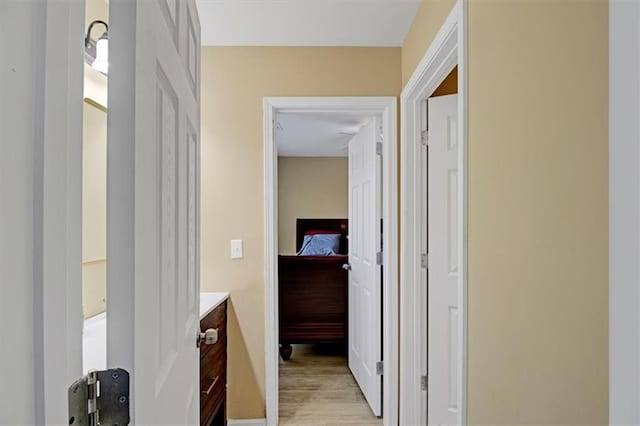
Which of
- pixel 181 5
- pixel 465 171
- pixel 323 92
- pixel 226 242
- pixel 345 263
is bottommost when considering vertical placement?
pixel 345 263

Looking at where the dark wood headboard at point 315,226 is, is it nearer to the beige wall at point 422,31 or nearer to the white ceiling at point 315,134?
the white ceiling at point 315,134

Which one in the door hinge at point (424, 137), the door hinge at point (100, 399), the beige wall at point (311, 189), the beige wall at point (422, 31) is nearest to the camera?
the door hinge at point (100, 399)

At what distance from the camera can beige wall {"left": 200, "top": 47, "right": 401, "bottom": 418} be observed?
2.70 m

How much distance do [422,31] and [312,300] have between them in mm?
2570

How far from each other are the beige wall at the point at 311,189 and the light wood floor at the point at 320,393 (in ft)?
10.8

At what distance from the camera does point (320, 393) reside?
10.7 ft

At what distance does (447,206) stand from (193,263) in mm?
1572

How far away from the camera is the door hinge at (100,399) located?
546 millimetres

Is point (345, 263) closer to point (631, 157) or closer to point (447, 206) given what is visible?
point (447, 206)

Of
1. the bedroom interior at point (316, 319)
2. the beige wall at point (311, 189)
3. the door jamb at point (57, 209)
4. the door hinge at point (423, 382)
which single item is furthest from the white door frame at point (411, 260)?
the beige wall at point (311, 189)

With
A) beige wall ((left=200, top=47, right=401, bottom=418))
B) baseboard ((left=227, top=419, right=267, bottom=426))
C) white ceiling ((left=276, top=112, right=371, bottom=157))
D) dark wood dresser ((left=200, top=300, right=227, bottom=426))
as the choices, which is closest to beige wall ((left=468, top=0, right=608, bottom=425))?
dark wood dresser ((left=200, top=300, right=227, bottom=426))

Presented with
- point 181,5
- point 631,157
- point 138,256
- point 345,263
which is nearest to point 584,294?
point 631,157

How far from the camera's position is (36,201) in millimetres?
455

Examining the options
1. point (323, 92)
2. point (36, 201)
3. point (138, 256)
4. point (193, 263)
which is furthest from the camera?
point (323, 92)
